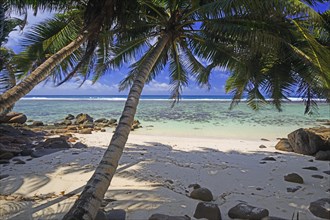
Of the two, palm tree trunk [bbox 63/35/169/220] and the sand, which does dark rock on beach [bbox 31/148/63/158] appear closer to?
the sand

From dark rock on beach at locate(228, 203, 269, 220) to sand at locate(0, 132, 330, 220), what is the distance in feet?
0.50

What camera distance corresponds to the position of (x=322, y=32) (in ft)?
19.0

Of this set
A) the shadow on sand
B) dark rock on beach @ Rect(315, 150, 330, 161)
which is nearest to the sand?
the shadow on sand

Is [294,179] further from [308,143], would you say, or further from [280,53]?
[308,143]

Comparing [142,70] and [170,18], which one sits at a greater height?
[170,18]

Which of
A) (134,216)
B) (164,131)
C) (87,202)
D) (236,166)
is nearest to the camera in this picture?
(87,202)

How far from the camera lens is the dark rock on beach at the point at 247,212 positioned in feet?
12.0

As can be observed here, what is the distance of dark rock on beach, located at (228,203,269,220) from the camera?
3660 mm

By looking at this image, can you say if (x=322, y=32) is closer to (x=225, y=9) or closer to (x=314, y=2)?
(x=314, y=2)

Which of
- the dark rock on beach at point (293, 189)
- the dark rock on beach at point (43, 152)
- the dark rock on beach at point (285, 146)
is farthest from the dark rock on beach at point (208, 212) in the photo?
the dark rock on beach at point (285, 146)

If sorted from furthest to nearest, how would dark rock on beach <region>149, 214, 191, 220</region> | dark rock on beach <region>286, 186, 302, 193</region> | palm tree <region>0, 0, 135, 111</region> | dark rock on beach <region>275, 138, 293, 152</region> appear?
dark rock on beach <region>275, 138, 293, 152</region>, dark rock on beach <region>286, 186, 302, 193</region>, palm tree <region>0, 0, 135, 111</region>, dark rock on beach <region>149, 214, 191, 220</region>

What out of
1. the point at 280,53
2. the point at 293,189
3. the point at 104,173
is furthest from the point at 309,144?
the point at 104,173

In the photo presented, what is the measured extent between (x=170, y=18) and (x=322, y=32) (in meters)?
3.29

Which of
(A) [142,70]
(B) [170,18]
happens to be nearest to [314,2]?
(B) [170,18]
